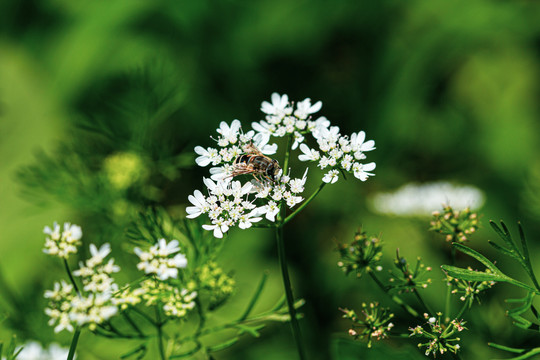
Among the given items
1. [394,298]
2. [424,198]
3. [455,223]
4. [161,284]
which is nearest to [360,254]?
[394,298]

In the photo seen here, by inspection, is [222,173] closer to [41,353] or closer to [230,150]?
[230,150]

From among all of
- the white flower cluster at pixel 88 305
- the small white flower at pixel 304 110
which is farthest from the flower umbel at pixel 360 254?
the white flower cluster at pixel 88 305

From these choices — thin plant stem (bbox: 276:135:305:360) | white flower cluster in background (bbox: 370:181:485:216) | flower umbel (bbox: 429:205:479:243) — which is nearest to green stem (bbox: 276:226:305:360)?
thin plant stem (bbox: 276:135:305:360)

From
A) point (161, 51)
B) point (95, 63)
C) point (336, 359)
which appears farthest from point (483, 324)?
point (95, 63)

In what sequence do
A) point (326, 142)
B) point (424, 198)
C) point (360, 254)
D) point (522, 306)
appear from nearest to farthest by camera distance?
point (522, 306)
point (360, 254)
point (326, 142)
point (424, 198)

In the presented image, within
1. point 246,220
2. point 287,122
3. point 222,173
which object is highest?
point 287,122

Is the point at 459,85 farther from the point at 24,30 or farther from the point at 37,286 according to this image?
the point at 24,30

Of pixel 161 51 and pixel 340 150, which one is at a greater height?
pixel 161 51

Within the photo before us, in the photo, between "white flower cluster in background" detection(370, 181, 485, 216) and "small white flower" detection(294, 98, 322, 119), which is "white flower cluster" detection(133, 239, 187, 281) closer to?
"small white flower" detection(294, 98, 322, 119)
